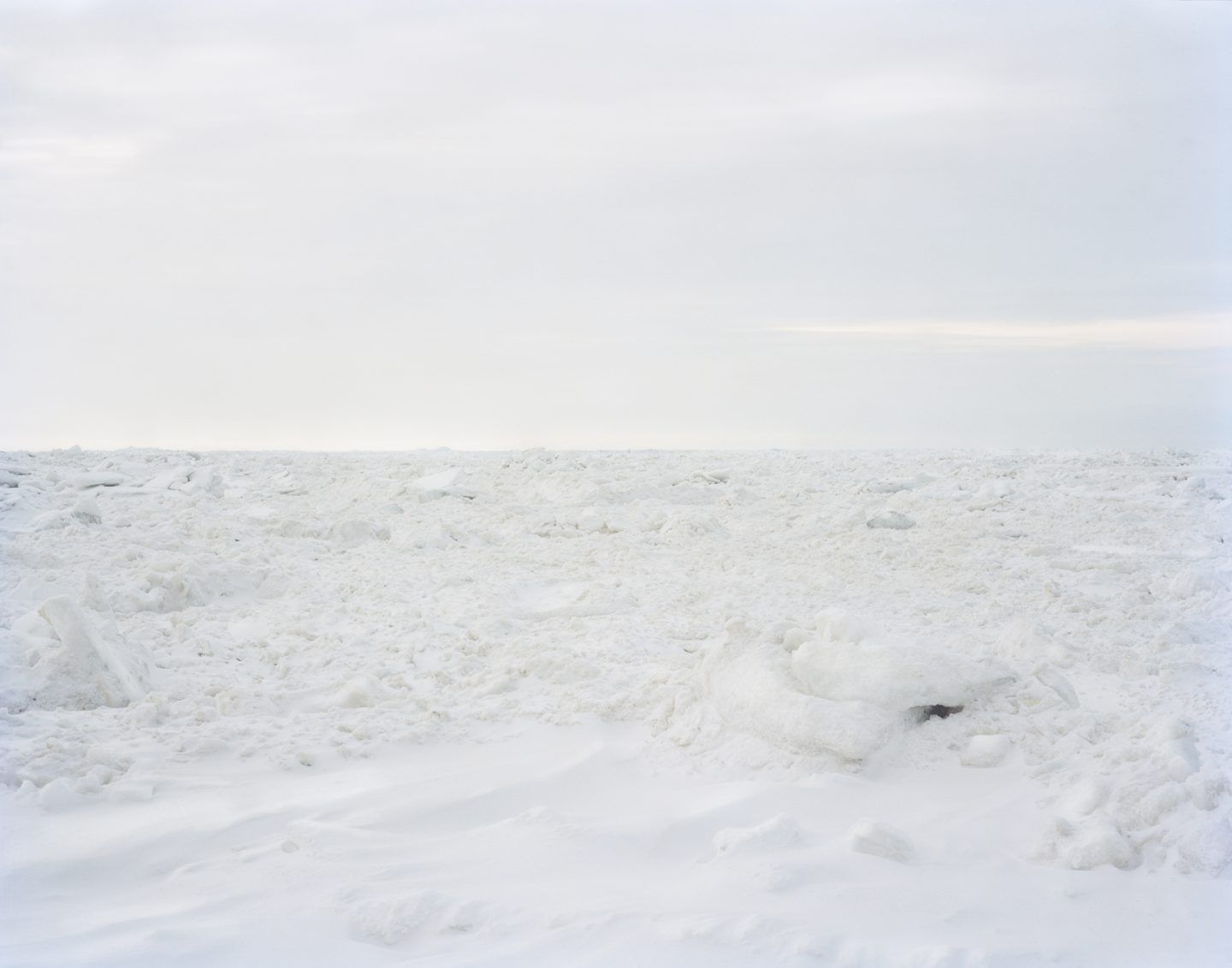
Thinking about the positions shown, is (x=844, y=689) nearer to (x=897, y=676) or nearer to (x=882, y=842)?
(x=897, y=676)

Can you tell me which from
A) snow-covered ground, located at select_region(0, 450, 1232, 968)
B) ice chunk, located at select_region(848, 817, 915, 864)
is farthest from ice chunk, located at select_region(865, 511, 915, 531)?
ice chunk, located at select_region(848, 817, 915, 864)

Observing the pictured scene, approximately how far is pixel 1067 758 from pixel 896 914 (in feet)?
3.07

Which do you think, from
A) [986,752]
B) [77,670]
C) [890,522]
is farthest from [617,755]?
[890,522]

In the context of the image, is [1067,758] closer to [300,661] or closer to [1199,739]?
[1199,739]

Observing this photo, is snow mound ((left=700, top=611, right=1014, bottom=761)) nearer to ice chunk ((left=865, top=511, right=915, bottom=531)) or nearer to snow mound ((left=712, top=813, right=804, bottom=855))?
snow mound ((left=712, top=813, right=804, bottom=855))

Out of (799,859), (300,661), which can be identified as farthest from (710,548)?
(799,859)

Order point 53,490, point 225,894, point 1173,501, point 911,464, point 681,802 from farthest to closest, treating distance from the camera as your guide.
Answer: point 911,464
point 53,490
point 1173,501
point 681,802
point 225,894

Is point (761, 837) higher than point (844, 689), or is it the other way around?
point (844, 689)

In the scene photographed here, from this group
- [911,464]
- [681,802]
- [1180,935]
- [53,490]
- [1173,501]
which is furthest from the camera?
[911,464]

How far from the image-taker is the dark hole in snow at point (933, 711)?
3160 millimetres

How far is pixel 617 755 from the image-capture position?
323cm

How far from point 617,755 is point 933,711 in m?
1.00

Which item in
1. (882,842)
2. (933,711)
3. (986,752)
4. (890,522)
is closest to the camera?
(882,842)

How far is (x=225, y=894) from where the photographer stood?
2.43 m
